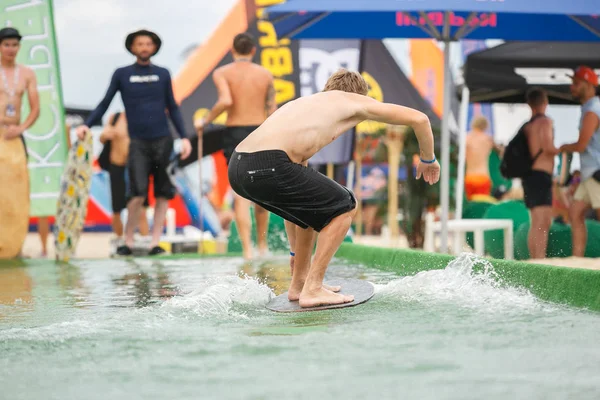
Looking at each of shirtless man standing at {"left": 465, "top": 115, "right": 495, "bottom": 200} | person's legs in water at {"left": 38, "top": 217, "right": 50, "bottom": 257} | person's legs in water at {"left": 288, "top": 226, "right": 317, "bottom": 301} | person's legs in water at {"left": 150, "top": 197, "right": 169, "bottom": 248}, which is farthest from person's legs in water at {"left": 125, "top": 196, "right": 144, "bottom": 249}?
shirtless man standing at {"left": 465, "top": 115, "right": 495, "bottom": 200}

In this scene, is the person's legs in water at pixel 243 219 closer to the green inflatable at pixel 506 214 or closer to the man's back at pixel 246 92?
the man's back at pixel 246 92

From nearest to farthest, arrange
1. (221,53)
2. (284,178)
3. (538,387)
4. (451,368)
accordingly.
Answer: (538,387) < (451,368) < (284,178) < (221,53)

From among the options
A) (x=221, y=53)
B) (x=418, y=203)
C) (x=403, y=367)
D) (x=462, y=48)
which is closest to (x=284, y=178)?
(x=403, y=367)

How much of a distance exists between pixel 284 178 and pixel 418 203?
996 cm

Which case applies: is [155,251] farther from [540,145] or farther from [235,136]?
[540,145]

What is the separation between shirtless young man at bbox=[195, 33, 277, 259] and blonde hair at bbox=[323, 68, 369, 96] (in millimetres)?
→ 3416

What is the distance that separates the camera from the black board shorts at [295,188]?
4.24 m

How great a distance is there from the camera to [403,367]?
2631 mm

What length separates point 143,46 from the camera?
8516 millimetres

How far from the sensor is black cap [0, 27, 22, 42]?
8812 millimetres

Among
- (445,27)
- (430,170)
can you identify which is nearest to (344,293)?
(430,170)

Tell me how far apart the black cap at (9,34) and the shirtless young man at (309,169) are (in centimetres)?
530

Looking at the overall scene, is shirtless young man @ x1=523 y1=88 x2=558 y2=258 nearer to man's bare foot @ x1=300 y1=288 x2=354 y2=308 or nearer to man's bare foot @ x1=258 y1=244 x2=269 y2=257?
man's bare foot @ x1=258 y1=244 x2=269 y2=257

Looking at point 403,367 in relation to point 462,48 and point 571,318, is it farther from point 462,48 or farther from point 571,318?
point 462,48
